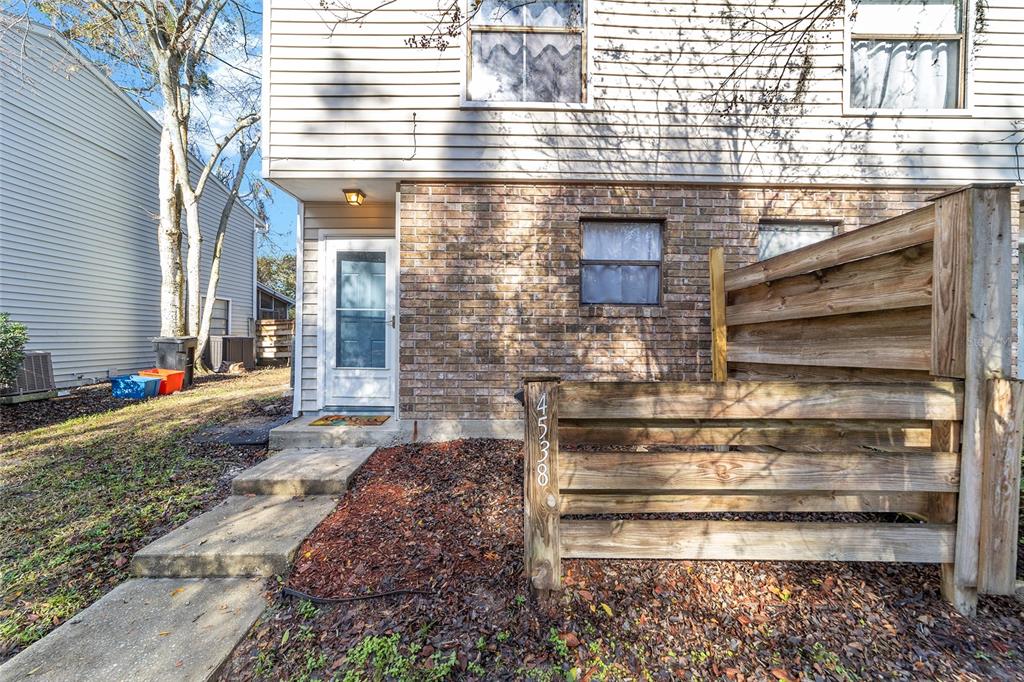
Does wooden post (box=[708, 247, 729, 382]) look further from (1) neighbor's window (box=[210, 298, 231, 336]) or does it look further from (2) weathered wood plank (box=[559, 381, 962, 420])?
(1) neighbor's window (box=[210, 298, 231, 336])

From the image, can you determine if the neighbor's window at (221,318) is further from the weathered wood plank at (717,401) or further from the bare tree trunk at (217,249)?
the weathered wood plank at (717,401)

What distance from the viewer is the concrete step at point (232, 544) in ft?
7.47

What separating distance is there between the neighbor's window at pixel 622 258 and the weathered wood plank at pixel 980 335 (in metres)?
2.67

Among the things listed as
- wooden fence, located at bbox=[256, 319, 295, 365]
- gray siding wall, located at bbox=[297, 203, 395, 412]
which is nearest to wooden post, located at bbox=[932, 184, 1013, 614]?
gray siding wall, located at bbox=[297, 203, 395, 412]

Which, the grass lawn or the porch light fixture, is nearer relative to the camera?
the grass lawn

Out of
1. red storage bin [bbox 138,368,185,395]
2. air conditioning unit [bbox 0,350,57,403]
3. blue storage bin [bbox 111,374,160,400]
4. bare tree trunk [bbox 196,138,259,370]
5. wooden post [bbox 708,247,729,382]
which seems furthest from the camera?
bare tree trunk [bbox 196,138,259,370]

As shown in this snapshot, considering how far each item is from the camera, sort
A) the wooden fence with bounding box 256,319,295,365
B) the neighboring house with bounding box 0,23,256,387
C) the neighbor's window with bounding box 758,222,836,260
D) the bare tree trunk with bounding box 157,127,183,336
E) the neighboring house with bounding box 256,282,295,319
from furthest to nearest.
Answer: the neighboring house with bounding box 256,282,295,319 → the wooden fence with bounding box 256,319,295,365 → the bare tree trunk with bounding box 157,127,183,336 → the neighboring house with bounding box 0,23,256,387 → the neighbor's window with bounding box 758,222,836,260

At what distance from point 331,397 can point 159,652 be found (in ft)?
10.5

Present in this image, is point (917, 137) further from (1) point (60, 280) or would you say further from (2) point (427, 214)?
(1) point (60, 280)

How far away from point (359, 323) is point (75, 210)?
26.7ft

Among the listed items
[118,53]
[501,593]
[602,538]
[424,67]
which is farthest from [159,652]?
[118,53]

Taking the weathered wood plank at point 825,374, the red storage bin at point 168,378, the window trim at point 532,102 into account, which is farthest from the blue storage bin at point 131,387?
the weathered wood plank at point 825,374

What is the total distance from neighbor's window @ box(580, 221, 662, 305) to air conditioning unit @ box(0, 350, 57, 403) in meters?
8.17

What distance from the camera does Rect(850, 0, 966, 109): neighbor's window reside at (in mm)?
4270
